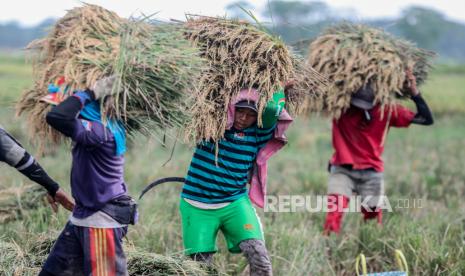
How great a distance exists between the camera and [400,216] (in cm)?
585

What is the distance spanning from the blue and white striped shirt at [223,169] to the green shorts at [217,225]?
6 cm

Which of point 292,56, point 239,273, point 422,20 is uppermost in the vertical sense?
point 422,20

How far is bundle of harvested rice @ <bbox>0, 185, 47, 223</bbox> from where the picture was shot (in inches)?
189

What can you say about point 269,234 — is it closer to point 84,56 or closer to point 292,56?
point 292,56

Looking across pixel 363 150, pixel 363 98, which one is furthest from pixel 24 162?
pixel 363 150

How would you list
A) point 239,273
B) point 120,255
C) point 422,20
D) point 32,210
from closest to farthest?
point 120,255
point 239,273
point 32,210
point 422,20

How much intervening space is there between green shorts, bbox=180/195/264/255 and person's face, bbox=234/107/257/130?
1.41ft

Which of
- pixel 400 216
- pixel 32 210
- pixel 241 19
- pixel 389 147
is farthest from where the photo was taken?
pixel 389 147

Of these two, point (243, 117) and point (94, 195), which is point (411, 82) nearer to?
point (243, 117)

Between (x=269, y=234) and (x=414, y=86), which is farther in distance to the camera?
(x=414, y=86)

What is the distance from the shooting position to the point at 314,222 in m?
5.92

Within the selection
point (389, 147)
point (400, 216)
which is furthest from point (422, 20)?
point (400, 216)

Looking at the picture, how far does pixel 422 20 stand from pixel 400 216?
64.5 meters

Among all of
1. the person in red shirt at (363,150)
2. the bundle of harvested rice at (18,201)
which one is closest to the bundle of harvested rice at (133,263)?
the bundle of harvested rice at (18,201)
